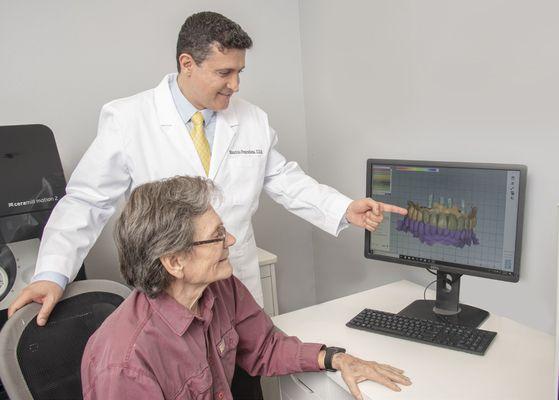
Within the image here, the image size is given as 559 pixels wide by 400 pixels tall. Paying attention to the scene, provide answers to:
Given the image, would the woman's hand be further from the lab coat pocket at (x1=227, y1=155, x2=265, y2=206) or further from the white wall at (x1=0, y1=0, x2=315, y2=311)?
the white wall at (x1=0, y1=0, x2=315, y2=311)

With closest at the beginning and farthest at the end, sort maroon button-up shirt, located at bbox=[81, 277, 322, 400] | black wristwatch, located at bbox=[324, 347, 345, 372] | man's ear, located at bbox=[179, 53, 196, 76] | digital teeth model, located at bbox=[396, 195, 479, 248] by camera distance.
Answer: maroon button-up shirt, located at bbox=[81, 277, 322, 400] → black wristwatch, located at bbox=[324, 347, 345, 372] → digital teeth model, located at bbox=[396, 195, 479, 248] → man's ear, located at bbox=[179, 53, 196, 76]

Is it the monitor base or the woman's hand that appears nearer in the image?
the woman's hand

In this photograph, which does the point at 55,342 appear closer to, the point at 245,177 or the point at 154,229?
the point at 154,229

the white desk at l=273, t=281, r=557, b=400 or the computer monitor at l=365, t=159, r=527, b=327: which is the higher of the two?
the computer monitor at l=365, t=159, r=527, b=327

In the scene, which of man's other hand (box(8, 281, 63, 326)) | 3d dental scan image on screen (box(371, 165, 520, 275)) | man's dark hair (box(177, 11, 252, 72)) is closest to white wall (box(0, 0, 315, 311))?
man's dark hair (box(177, 11, 252, 72))

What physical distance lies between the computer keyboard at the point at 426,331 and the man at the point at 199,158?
0.27 metres

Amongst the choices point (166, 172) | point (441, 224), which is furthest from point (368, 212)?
point (166, 172)

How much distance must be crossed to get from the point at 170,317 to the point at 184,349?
0.07m

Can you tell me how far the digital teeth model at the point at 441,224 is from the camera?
131 cm

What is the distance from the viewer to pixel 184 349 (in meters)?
1.05

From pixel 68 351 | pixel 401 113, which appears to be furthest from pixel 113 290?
pixel 401 113

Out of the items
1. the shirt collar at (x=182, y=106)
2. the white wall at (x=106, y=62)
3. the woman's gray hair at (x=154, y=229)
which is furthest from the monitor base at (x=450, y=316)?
the white wall at (x=106, y=62)

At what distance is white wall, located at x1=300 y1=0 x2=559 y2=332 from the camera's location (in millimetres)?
1321

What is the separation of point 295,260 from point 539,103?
58.3 inches
